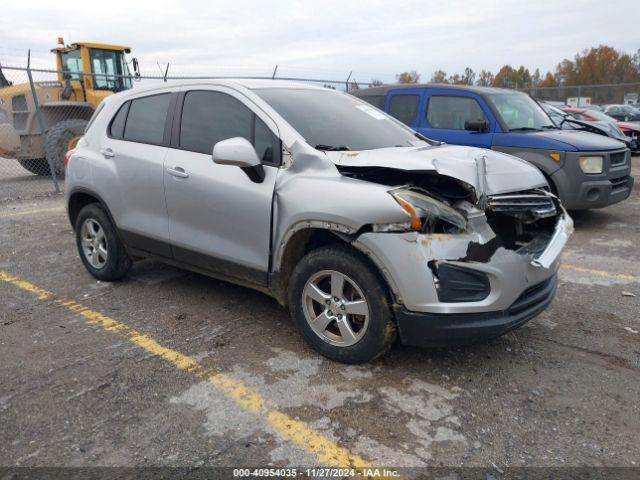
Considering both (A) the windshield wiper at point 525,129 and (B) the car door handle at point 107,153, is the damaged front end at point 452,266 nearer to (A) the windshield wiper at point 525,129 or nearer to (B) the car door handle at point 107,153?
(B) the car door handle at point 107,153

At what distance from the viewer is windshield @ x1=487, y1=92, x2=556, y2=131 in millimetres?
7259

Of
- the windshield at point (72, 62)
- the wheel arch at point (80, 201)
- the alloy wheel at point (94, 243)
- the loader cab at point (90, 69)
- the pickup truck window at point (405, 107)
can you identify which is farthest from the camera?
the windshield at point (72, 62)

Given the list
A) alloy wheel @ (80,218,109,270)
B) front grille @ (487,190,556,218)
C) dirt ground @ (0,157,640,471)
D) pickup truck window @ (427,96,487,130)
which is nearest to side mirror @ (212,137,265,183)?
dirt ground @ (0,157,640,471)

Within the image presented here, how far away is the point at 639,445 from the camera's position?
2596 mm

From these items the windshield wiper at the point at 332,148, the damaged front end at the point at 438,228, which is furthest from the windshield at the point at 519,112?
the windshield wiper at the point at 332,148

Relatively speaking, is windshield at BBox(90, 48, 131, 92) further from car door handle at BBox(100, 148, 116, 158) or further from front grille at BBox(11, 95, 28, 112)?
car door handle at BBox(100, 148, 116, 158)

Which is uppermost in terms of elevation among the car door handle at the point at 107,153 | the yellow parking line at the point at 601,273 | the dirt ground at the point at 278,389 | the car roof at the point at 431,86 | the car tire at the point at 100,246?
the car roof at the point at 431,86

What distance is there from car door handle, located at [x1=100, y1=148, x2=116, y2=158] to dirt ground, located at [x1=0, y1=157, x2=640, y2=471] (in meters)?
1.21

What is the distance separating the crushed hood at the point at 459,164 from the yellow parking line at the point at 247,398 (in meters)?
1.49

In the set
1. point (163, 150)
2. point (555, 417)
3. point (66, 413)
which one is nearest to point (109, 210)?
point (163, 150)

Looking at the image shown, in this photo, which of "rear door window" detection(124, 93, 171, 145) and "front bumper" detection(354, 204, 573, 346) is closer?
"front bumper" detection(354, 204, 573, 346)

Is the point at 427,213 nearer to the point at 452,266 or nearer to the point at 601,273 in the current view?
the point at 452,266

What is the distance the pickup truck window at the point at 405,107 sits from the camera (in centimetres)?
783

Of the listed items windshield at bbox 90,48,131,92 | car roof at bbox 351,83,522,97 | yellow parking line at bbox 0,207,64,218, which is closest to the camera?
car roof at bbox 351,83,522,97
